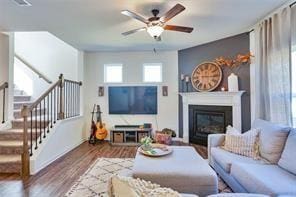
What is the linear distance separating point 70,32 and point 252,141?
3874 millimetres

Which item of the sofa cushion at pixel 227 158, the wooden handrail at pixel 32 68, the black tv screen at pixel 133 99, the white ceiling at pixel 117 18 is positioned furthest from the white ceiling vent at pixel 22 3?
the black tv screen at pixel 133 99

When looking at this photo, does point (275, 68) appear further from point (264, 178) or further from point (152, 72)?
point (152, 72)

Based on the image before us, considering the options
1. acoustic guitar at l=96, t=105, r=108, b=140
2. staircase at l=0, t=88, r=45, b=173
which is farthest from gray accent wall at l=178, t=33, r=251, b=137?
staircase at l=0, t=88, r=45, b=173

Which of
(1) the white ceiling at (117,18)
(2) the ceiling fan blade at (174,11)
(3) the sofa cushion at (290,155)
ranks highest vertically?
(1) the white ceiling at (117,18)

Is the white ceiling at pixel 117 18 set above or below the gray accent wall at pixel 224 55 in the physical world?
above

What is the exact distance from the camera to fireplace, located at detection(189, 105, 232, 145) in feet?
17.7

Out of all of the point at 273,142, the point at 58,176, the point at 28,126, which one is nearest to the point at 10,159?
the point at 58,176

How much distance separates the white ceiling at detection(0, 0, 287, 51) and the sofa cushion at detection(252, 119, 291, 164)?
1752 mm

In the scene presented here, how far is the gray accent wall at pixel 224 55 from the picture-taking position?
496cm

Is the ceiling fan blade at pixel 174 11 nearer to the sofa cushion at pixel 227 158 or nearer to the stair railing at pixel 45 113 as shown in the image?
the sofa cushion at pixel 227 158

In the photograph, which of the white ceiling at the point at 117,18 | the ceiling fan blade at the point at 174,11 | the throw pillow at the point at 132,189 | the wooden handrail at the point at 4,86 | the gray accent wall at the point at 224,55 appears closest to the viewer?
the throw pillow at the point at 132,189

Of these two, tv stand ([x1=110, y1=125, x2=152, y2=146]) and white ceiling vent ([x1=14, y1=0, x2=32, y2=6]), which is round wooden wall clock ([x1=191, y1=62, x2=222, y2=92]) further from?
white ceiling vent ([x1=14, y1=0, x2=32, y2=6])

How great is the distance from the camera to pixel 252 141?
3346mm

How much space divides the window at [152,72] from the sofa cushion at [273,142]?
388 centimetres
